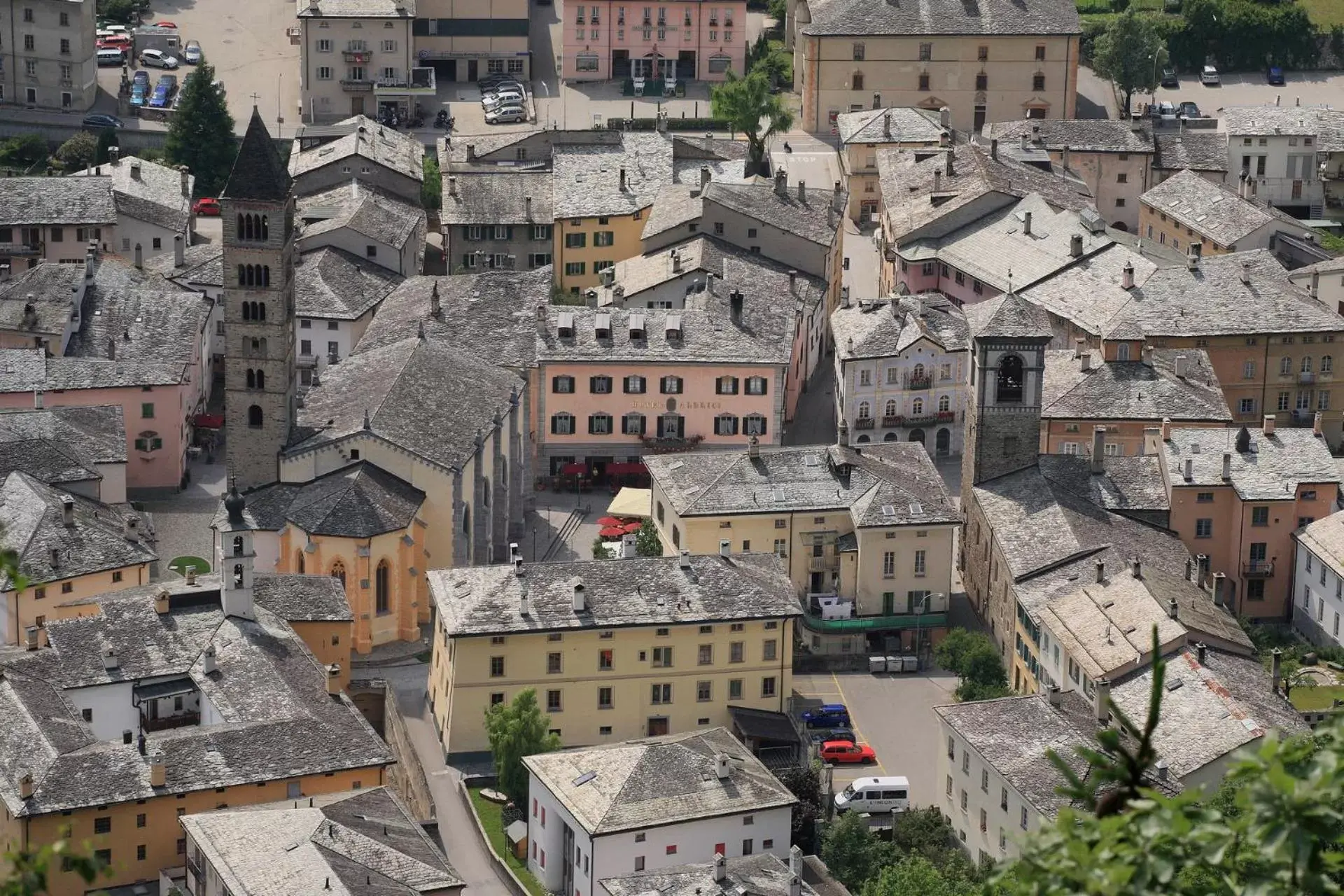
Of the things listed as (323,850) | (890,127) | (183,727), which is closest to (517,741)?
(183,727)

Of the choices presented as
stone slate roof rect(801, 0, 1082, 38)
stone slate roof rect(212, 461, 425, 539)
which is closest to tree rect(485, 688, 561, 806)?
stone slate roof rect(212, 461, 425, 539)

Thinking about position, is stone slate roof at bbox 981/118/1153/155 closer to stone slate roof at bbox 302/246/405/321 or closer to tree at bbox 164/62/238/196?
stone slate roof at bbox 302/246/405/321

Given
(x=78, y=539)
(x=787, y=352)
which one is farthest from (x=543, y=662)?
(x=787, y=352)

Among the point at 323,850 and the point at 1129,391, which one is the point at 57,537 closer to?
the point at 323,850

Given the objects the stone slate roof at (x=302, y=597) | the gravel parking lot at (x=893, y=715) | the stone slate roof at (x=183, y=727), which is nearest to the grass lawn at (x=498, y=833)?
the stone slate roof at (x=183, y=727)

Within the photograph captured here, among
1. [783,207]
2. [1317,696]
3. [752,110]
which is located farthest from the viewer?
[752,110]

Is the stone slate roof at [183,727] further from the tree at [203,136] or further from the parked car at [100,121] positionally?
the parked car at [100,121]
